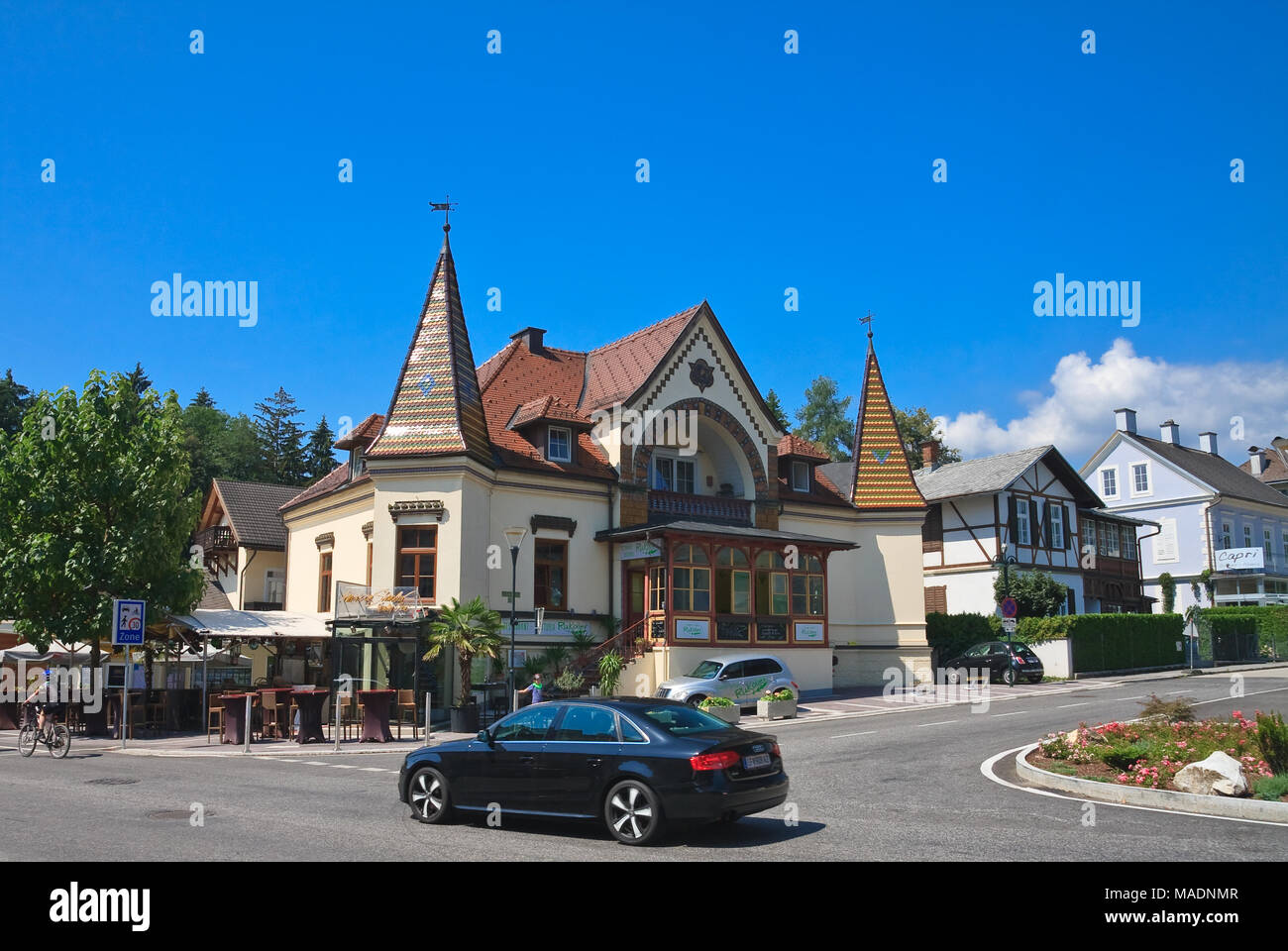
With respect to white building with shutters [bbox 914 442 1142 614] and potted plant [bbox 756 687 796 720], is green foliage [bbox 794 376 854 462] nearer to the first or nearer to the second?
white building with shutters [bbox 914 442 1142 614]

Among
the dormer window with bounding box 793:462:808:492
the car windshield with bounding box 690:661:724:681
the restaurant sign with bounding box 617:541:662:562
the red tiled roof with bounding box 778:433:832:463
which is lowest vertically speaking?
the car windshield with bounding box 690:661:724:681

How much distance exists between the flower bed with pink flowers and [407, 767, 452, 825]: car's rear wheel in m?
8.16

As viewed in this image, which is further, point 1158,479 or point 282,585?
point 1158,479

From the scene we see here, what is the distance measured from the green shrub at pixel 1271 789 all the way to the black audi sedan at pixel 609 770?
539 centimetres

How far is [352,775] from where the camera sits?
16.1 m

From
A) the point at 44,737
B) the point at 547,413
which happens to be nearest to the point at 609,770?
the point at 44,737

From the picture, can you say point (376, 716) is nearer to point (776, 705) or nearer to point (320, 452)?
point (776, 705)

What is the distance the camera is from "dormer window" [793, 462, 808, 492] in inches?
1468

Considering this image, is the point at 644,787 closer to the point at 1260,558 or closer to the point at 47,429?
the point at 47,429

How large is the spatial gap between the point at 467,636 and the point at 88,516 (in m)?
10.1

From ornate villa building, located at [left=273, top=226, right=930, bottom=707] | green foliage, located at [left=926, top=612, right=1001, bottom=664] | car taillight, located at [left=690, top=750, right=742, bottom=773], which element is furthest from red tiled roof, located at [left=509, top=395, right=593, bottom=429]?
car taillight, located at [left=690, top=750, right=742, bottom=773]

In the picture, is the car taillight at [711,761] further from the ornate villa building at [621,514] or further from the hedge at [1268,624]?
the hedge at [1268,624]
